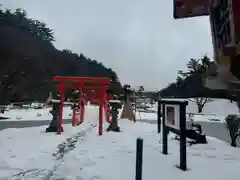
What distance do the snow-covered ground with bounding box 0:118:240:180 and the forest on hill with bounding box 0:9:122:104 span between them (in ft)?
68.3

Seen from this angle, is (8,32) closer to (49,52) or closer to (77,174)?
(49,52)

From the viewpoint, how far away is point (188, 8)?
199cm

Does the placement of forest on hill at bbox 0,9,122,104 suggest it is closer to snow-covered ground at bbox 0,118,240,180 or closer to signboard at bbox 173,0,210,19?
snow-covered ground at bbox 0,118,240,180

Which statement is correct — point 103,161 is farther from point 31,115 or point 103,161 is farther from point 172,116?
point 31,115

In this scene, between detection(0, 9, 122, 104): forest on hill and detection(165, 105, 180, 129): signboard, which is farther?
detection(0, 9, 122, 104): forest on hill

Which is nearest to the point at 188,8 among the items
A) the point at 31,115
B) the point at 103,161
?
the point at 103,161

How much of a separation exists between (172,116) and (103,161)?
1674 mm

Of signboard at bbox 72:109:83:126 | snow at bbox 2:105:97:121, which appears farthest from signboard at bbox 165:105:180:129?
snow at bbox 2:105:97:121

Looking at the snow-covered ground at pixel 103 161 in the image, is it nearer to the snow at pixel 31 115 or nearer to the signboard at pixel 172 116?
the signboard at pixel 172 116

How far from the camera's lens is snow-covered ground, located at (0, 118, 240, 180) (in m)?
4.62

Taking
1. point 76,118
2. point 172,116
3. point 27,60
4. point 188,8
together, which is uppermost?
point 27,60

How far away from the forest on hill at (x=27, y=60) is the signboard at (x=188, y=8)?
26.2m

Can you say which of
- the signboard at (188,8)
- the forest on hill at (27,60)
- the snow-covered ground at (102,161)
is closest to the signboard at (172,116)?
the snow-covered ground at (102,161)

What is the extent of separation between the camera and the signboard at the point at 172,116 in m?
5.26
